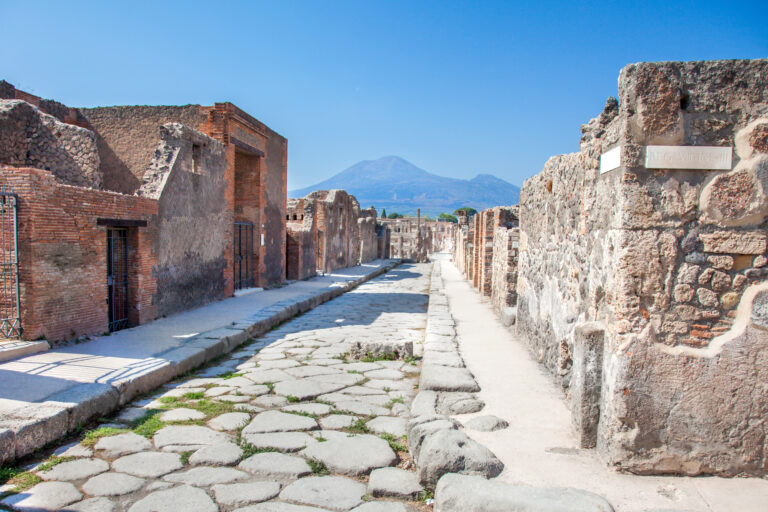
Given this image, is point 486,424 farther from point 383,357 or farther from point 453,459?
point 383,357

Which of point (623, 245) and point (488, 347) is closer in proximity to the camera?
point (623, 245)

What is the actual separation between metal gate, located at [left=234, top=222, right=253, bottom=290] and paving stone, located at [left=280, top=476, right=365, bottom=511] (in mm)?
9513

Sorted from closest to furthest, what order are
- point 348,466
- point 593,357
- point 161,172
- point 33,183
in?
point 593,357 < point 348,466 < point 33,183 < point 161,172

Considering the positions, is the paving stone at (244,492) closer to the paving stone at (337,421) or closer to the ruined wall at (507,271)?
the paving stone at (337,421)

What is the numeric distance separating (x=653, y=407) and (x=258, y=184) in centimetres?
1122

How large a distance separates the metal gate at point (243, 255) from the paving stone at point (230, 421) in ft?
27.0

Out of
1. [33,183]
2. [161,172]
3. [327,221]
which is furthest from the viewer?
[327,221]

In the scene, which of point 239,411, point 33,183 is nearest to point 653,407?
point 239,411

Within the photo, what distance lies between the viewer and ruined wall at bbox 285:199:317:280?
15.5 metres

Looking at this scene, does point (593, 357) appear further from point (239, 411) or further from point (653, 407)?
point (239, 411)

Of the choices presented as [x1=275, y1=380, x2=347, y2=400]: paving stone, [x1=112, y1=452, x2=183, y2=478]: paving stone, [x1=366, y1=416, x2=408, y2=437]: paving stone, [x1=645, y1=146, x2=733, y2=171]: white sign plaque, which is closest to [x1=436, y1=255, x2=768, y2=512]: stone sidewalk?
[x1=366, y1=416, x2=408, y2=437]: paving stone

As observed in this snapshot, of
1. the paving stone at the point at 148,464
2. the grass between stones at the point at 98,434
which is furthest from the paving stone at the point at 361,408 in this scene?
the grass between stones at the point at 98,434

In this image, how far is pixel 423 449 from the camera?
9.75 feet

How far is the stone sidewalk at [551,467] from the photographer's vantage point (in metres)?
2.41
